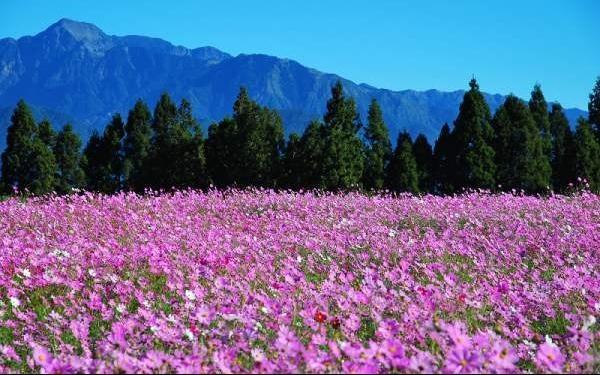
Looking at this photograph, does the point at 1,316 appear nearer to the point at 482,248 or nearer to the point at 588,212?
the point at 482,248

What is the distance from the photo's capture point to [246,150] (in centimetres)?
3350

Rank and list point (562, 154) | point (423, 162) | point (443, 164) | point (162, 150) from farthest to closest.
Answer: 1. point (423, 162)
2. point (162, 150)
3. point (562, 154)
4. point (443, 164)

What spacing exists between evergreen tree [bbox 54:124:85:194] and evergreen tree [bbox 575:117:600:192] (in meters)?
31.7

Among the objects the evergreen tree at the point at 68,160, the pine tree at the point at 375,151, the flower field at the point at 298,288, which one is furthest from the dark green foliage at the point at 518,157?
the evergreen tree at the point at 68,160

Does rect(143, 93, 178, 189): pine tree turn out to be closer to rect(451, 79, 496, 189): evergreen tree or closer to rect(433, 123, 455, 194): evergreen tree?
rect(433, 123, 455, 194): evergreen tree

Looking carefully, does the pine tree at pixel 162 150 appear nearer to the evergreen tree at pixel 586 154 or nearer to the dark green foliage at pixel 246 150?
the dark green foliage at pixel 246 150

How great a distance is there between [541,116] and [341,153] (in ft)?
54.2

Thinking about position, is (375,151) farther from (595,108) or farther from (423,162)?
(595,108)

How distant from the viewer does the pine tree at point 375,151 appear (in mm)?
38781

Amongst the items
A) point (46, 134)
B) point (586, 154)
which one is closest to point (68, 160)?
point (46, 134)

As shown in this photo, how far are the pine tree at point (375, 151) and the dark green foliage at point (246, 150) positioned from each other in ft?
18.2

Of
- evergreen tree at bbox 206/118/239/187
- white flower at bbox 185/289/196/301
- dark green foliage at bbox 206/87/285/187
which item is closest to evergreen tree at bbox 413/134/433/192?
dark green foliage at bbox 206/87/285/187

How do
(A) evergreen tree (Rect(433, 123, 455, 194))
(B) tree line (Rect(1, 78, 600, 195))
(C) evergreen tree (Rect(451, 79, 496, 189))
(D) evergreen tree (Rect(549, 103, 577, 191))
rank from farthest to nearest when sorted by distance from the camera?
(A) evergreen tree (Rect(433, 123, 455, 194))
(D) evergreen tree (Rect(549, 103, 577, 191))
(C) evergreen tree (Rect(451, 79, 496, 189))
(B) tree line (Rect(1, 78, 600, 195))

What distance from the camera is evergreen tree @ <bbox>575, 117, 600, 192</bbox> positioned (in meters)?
33.7
